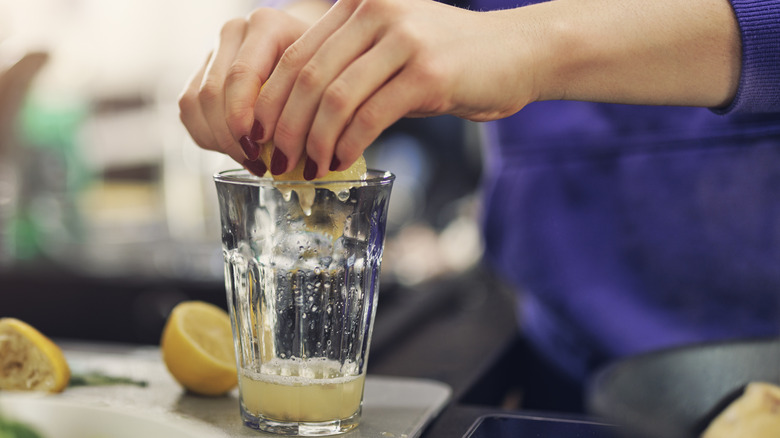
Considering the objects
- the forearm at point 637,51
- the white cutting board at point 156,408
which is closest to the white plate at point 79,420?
the white cutting board at point 156,408

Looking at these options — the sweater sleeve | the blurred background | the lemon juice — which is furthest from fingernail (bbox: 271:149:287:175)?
the blurred background

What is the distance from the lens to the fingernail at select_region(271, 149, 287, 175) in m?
0.41

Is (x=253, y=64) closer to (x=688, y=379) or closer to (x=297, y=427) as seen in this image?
(x=297, y=427)

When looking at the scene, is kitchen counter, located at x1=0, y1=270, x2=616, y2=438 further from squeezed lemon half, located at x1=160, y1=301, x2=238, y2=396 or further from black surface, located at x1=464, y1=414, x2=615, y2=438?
squeezed lemon half, located at x1=160, y1=301, x2=238, y2=396

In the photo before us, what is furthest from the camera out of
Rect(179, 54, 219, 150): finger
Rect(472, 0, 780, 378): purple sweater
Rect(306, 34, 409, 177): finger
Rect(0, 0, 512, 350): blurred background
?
Rect(0, 0, 512, 350): blurred background

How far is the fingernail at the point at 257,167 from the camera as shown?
45 centimetres

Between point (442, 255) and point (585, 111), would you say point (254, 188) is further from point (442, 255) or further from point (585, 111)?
point (442, 255)

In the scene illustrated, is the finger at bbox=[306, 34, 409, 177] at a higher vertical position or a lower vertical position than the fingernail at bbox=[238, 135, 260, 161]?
higher

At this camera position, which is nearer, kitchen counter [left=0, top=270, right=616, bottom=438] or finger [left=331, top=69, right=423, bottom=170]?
finger [left=331, top=69, right=423, bottom=170]

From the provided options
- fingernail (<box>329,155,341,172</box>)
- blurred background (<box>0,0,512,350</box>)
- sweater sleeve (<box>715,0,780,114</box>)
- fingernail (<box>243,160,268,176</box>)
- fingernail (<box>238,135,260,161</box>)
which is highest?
sweater sleeve (<box>715,0,780,114</box>)

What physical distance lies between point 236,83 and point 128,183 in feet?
6.20

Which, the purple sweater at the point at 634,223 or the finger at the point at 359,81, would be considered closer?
the finger at the point at 359,81

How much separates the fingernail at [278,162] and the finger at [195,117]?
9cm

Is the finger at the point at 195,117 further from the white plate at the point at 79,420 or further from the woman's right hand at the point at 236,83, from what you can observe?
the white plate at the point at 79,420
